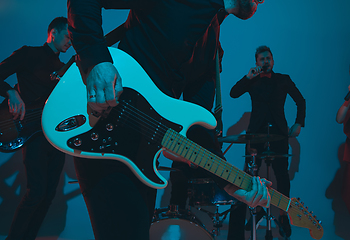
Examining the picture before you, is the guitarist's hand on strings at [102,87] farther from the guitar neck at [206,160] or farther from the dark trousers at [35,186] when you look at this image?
the dark trousers at [35,186]

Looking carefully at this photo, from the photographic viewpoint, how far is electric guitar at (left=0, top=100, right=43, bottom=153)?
2.46 m

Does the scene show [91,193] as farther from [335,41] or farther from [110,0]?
[335,41]

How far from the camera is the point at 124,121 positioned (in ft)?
3.17

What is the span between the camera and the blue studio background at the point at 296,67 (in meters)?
3.96

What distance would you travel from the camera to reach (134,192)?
0.94 m

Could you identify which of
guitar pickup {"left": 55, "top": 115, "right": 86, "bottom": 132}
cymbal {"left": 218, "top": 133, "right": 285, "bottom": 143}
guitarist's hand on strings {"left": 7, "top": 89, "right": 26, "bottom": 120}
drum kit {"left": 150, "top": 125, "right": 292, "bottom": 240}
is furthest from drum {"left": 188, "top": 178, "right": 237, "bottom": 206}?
guitarist's hand on strings {"left": 7, "top": 89, "right": 26, "bottom": 120}

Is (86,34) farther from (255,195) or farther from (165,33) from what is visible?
(255,195)

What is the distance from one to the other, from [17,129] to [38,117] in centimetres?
21

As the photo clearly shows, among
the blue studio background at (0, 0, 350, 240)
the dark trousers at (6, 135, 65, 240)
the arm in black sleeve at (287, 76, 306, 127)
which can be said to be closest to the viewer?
the dark trousers at (6, 135, 65, 240)

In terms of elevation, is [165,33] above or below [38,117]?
above

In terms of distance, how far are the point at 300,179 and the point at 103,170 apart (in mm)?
3983

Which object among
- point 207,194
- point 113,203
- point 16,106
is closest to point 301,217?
point 207,194

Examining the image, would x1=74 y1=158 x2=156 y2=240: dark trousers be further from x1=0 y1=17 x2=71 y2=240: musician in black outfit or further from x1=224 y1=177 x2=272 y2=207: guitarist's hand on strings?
x1=0 y1=17 x2=71 y2=240: musician in black outfit

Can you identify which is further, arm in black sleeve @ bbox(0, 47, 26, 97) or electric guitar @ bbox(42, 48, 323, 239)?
arm in black sleeve @ bbox(0, 47, 26, 97)
